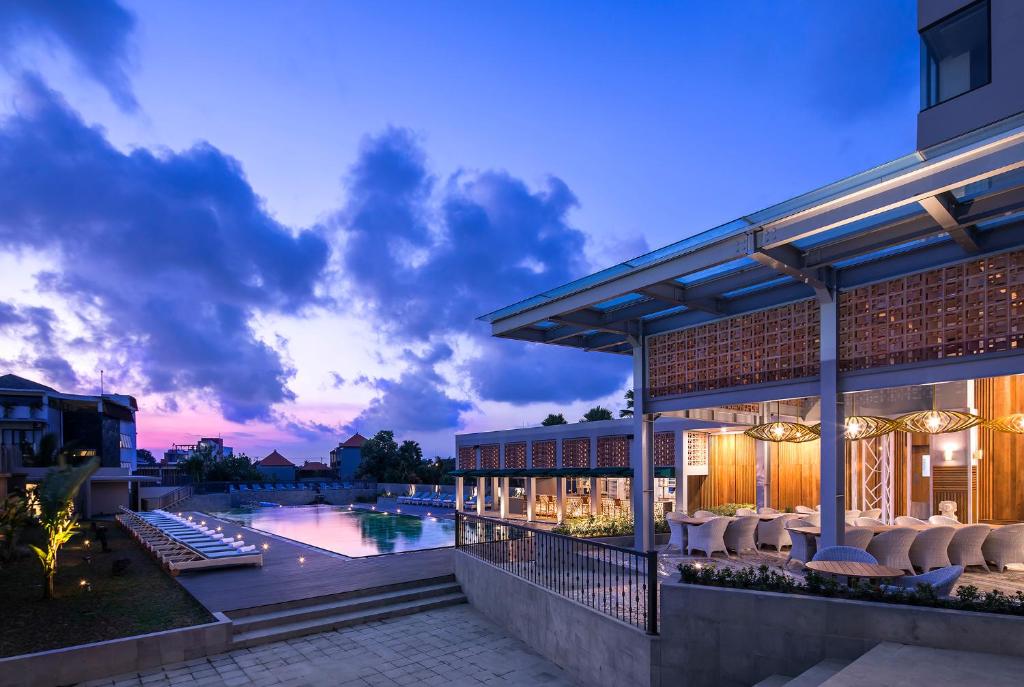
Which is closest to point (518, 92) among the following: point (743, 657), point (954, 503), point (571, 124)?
point (571, 124)

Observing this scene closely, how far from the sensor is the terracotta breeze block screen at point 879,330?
7055mm

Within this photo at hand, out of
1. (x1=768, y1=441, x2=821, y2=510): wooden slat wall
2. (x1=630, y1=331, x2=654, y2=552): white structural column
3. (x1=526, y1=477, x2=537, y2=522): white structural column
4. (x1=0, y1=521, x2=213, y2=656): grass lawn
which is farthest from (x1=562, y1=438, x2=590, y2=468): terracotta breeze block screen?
(x1=0, y1=521, x2=213, y2=656): grass lawn

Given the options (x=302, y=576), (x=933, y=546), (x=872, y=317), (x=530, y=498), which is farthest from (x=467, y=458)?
(x=872, y=317)

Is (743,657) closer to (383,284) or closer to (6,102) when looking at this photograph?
(6,102)

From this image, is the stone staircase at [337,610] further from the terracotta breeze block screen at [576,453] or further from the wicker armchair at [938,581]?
the terracotta breeze block screen at [576,453]

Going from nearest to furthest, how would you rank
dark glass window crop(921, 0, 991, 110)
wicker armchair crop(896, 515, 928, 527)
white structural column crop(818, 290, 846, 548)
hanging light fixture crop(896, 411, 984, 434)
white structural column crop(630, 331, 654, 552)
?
1. white structural column crop(818, 290, 846, 548)
2. hanging light fixture crop(896, 411, 984, 434)
3. wicker armchair crop(896, 515, 928, 527)
4. dark glass window crop(921, 0, 991, 110)
5. white structural column crop(630, 331, 654, 552)

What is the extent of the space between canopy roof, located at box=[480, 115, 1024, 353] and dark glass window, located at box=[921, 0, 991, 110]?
5.61 metres

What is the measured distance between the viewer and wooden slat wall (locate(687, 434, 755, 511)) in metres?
Result: 17.5

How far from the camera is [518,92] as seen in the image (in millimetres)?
21203

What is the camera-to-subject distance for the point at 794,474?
54.1ft

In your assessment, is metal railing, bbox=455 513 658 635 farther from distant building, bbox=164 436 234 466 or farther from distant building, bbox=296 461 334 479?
distant building, bbox=296 461 334 479

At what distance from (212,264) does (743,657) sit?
99.8 ft

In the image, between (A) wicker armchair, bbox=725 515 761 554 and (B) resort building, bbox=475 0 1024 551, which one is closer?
(B) resort building, bbox=475 0 1024 551

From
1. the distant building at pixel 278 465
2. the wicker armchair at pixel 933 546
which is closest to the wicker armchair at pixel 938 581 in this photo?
the wicker armchair at pixel 933 546
